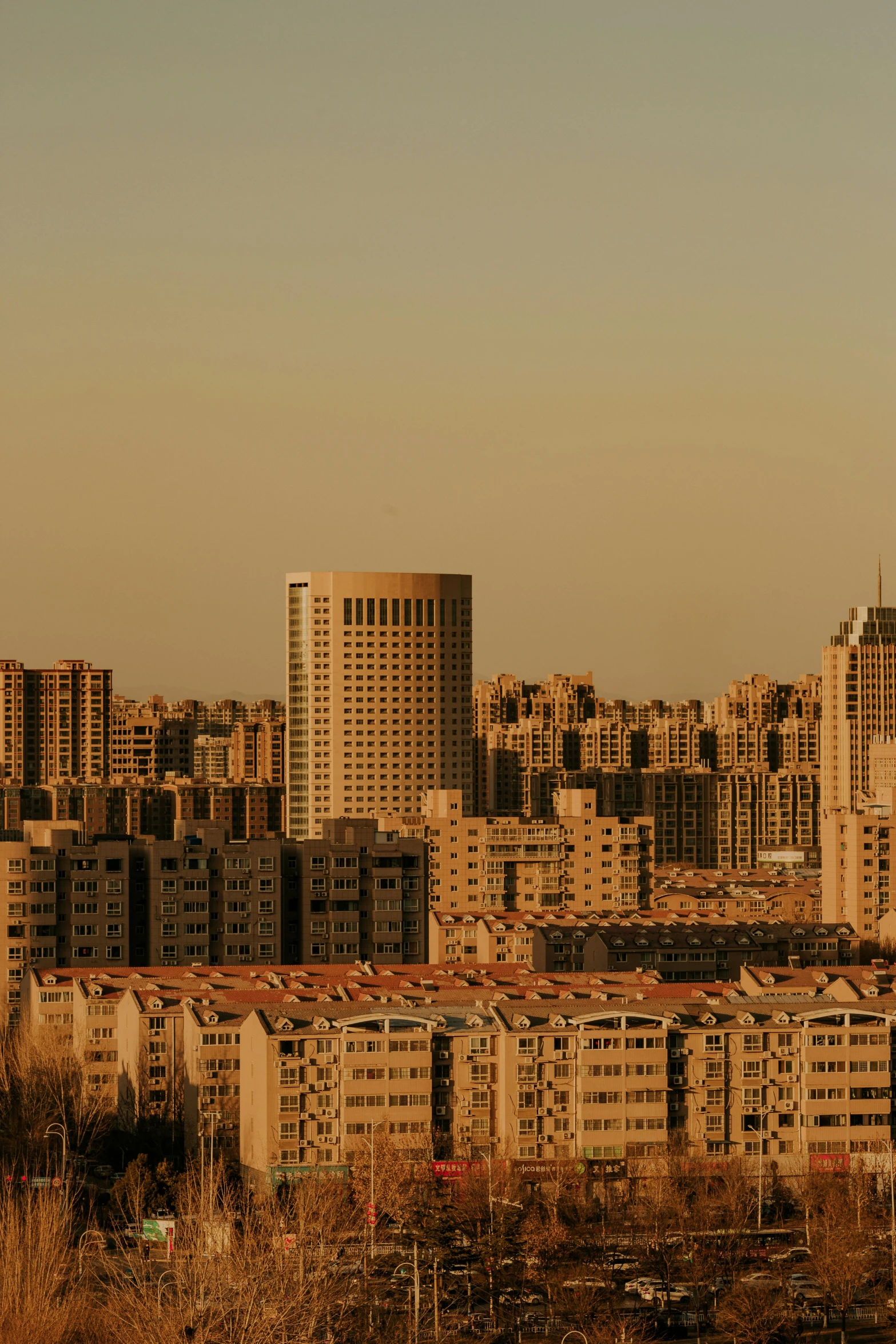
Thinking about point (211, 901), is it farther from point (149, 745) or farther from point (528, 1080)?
point (149, 745)

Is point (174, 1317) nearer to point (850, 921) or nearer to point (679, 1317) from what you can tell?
point (679, 1317)

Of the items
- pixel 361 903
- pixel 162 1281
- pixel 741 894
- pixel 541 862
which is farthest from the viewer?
pixel 741 894

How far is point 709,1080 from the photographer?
1409 inches

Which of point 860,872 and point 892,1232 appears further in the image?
point 860,872

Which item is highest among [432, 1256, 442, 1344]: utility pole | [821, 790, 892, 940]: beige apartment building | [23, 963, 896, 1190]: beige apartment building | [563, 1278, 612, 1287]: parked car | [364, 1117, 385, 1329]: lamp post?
[821, 790, 892, 940]: beige apartment building

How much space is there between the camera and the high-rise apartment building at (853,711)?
311 ft

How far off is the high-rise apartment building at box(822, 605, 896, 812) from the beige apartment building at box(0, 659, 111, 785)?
35306 millimetres

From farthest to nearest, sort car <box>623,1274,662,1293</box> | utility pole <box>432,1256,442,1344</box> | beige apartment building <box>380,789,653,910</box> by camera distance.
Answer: beige apartment building <box>380,789,653,910</box> → car <box>623,1274,662,1293</box> → utility pole <box>432,1256,442,1344</box>

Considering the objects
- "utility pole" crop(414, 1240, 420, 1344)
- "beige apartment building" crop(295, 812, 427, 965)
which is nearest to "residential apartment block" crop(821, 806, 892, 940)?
"beige apartment building" crop(295, 812, 427, 965)

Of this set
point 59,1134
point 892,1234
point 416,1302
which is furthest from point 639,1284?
point 59,1134

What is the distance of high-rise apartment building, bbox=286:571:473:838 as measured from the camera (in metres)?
95.1

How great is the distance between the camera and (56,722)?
11456cm

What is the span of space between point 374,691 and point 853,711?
742 inches

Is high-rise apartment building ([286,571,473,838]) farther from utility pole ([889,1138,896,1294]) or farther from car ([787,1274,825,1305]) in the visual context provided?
car ([787,1274,825,1305])
